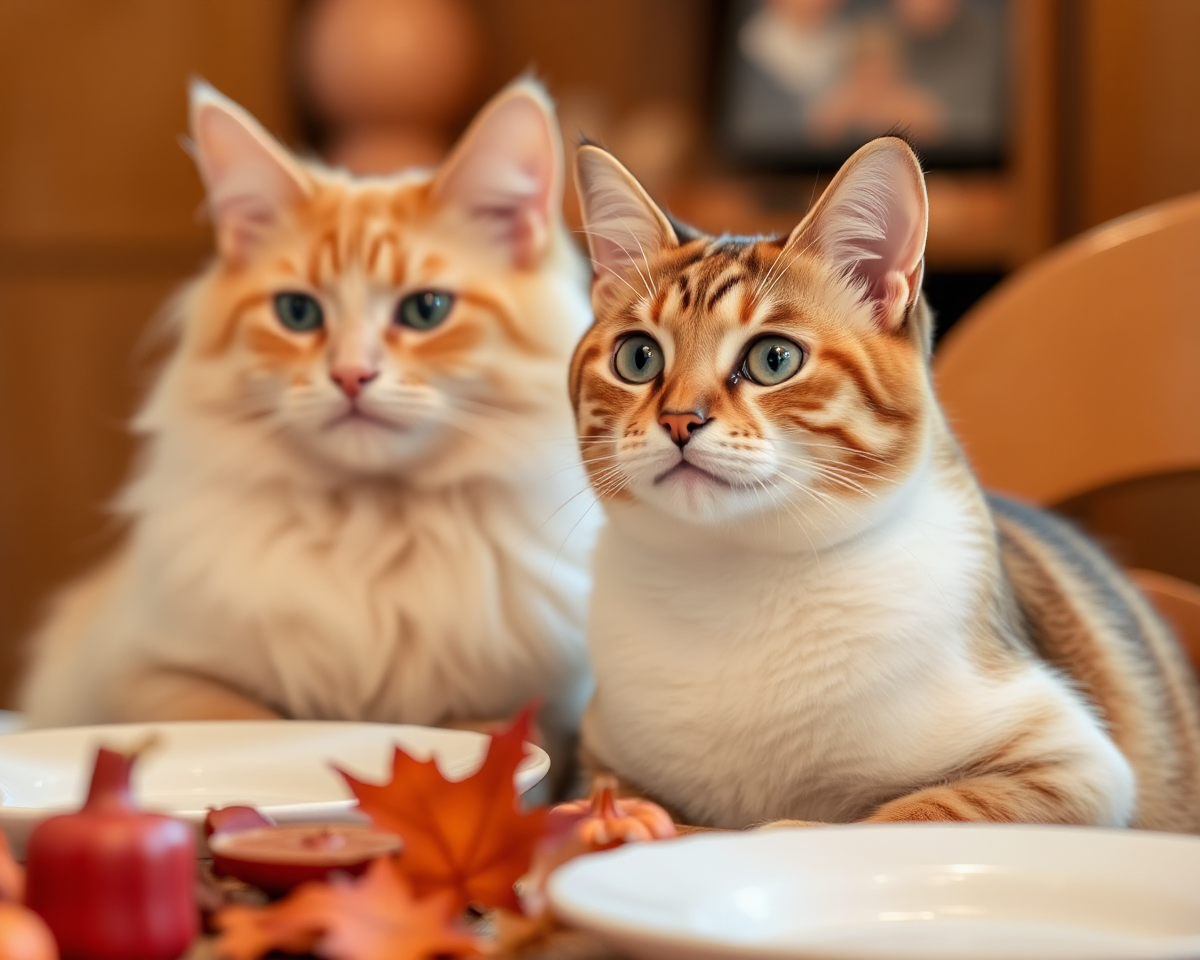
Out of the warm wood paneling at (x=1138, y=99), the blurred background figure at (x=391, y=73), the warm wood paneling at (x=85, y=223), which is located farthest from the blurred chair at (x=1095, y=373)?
the warm wood paneling at (x=85, y=223)

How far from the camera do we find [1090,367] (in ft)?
5.26

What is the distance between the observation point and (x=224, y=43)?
2.90m

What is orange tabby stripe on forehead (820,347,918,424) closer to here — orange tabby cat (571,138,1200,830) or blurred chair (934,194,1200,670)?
orange tabby cat (571,138,1200,830)

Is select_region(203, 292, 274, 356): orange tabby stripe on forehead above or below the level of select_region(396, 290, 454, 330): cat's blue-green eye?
below

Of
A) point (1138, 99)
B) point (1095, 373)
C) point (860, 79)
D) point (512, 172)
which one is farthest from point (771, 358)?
point (860, 79)

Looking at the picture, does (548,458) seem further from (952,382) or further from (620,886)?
(620,886)

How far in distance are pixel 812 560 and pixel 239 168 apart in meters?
0.78

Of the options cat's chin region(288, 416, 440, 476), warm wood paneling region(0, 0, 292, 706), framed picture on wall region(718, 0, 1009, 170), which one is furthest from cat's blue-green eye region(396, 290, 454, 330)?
warm wood paneling region(0, 0, 292, 706)

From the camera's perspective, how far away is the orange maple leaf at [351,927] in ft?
1.75

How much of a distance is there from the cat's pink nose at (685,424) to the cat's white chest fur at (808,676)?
0.40 feet

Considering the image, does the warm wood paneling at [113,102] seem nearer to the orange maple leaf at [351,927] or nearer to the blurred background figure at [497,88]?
the blurred background figure at [497,88]

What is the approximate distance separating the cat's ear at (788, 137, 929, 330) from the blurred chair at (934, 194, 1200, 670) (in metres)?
0.62

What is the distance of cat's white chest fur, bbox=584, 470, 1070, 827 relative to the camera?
90 cm

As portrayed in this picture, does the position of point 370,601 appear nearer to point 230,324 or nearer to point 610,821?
point 230,324
